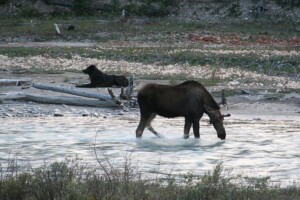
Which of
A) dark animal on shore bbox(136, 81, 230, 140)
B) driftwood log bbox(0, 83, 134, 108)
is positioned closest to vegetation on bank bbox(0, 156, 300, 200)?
dark animal on shore bbox(136, 81, 230, 140)

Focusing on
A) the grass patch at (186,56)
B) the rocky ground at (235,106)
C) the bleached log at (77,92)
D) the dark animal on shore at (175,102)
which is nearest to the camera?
the dark animal on shore at (175,102)

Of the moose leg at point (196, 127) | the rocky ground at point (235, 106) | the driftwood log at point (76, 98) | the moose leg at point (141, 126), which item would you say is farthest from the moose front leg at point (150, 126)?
the driftwood log at point (76, 98)

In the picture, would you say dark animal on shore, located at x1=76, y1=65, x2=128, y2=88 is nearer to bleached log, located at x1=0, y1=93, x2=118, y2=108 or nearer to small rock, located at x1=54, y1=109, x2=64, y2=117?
bleached log, located at x1=0, y1=93, x2=118, y2=108

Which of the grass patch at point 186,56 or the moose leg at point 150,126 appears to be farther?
the grass patch at point 186,56

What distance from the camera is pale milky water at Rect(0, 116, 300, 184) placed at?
13320mm

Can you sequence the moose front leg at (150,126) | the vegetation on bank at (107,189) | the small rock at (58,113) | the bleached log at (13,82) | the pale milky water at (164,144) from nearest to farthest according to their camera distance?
the vegetation on bank at (107,189), the pale milky water at (164,144), the moose front leg at (150,126), the small rock at (58,113), the bleached log at (13,82)

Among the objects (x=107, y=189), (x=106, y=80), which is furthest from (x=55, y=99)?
(x=107, y=189)

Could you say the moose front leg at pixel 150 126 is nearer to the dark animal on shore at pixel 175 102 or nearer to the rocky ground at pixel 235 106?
the dark animal on shore at pixel 175 102

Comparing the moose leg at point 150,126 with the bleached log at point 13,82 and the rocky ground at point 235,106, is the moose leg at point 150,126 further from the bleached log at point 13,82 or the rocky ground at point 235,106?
the bleached log at point 13,82

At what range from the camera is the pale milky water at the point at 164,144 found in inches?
524

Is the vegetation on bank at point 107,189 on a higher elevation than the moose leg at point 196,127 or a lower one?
higher

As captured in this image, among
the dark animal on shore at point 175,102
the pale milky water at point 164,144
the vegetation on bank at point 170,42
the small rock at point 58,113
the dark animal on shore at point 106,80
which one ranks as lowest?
the vegetation on bank at point 170,42

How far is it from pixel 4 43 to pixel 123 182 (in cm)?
3347

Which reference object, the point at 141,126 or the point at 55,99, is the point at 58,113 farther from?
the point at 141,126
